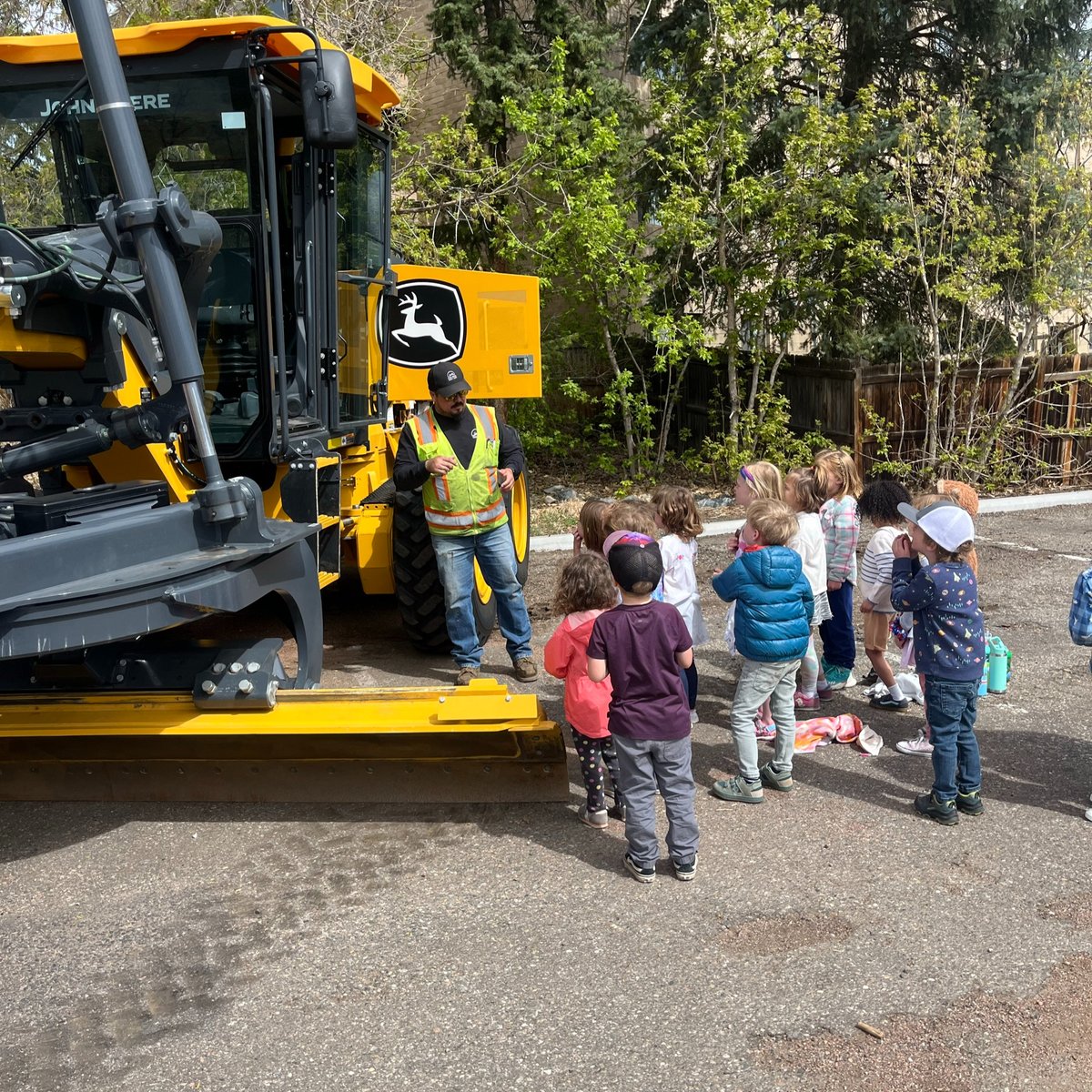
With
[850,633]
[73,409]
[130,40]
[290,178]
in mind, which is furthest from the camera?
[850,633]

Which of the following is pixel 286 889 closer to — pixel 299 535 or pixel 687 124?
pixel 299 535

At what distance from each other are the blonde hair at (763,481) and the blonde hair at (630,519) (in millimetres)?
760

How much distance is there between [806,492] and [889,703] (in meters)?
1.20

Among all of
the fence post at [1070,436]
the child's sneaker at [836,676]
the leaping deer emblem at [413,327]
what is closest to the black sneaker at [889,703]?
the child's sneaker at [836,676]

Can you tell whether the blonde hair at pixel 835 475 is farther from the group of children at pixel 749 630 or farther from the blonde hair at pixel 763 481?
the blonde hair at pixel 763 481

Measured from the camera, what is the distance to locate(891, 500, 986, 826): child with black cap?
4293 mm

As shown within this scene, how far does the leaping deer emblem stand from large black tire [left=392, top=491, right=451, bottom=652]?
50.2 inches

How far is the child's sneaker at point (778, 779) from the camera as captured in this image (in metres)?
4.73

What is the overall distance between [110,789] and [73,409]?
1.55m

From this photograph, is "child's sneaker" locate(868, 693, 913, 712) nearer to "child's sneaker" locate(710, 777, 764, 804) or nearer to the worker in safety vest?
"child's sneaker" locate(710, 777, 764, 804)

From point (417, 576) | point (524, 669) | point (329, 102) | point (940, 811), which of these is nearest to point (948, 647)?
point (940, 811)

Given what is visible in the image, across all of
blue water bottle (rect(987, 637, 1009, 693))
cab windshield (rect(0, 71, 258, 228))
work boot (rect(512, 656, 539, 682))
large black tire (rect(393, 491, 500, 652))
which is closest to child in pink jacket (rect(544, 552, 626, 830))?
work boot (rect(512, 656, 539, 682))

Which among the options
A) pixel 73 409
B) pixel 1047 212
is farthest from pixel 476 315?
pixel 1047 212

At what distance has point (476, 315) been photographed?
7.29 m
